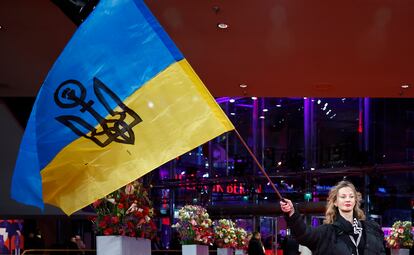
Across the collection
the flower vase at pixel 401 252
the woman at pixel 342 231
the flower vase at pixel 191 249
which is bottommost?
the flower vase at pixel 401 252

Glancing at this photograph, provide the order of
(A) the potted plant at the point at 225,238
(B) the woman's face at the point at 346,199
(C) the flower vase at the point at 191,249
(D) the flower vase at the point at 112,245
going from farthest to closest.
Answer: (A) the potted plant at the point at 225,238 < (C) the flower vase at the point at 191,249 < (D) the flower vase at the point at 112,245 < (B) the woman's face at the point at 346,199

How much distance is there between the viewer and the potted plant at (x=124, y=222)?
203 inches

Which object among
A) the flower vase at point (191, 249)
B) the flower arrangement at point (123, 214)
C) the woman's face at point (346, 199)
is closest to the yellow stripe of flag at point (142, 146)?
the woman's face at point (346, 199)

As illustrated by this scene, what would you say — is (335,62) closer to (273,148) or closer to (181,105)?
(181,105)

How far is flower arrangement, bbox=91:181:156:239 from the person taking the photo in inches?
206

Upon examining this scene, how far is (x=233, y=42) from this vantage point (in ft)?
33.2

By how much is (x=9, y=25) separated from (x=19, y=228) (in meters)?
8.69

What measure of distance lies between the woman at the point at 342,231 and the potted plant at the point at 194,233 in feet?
19.1

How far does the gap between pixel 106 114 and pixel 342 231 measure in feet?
5.00

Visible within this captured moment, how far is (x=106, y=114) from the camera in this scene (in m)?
4.12

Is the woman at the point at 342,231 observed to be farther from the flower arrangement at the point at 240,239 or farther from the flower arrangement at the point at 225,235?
the flower arrangement at the point at 240,239

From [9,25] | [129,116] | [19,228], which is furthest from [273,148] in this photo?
[129,116]

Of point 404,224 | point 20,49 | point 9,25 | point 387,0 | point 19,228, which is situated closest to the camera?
point 387,0

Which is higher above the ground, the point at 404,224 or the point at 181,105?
the point at 181,105
